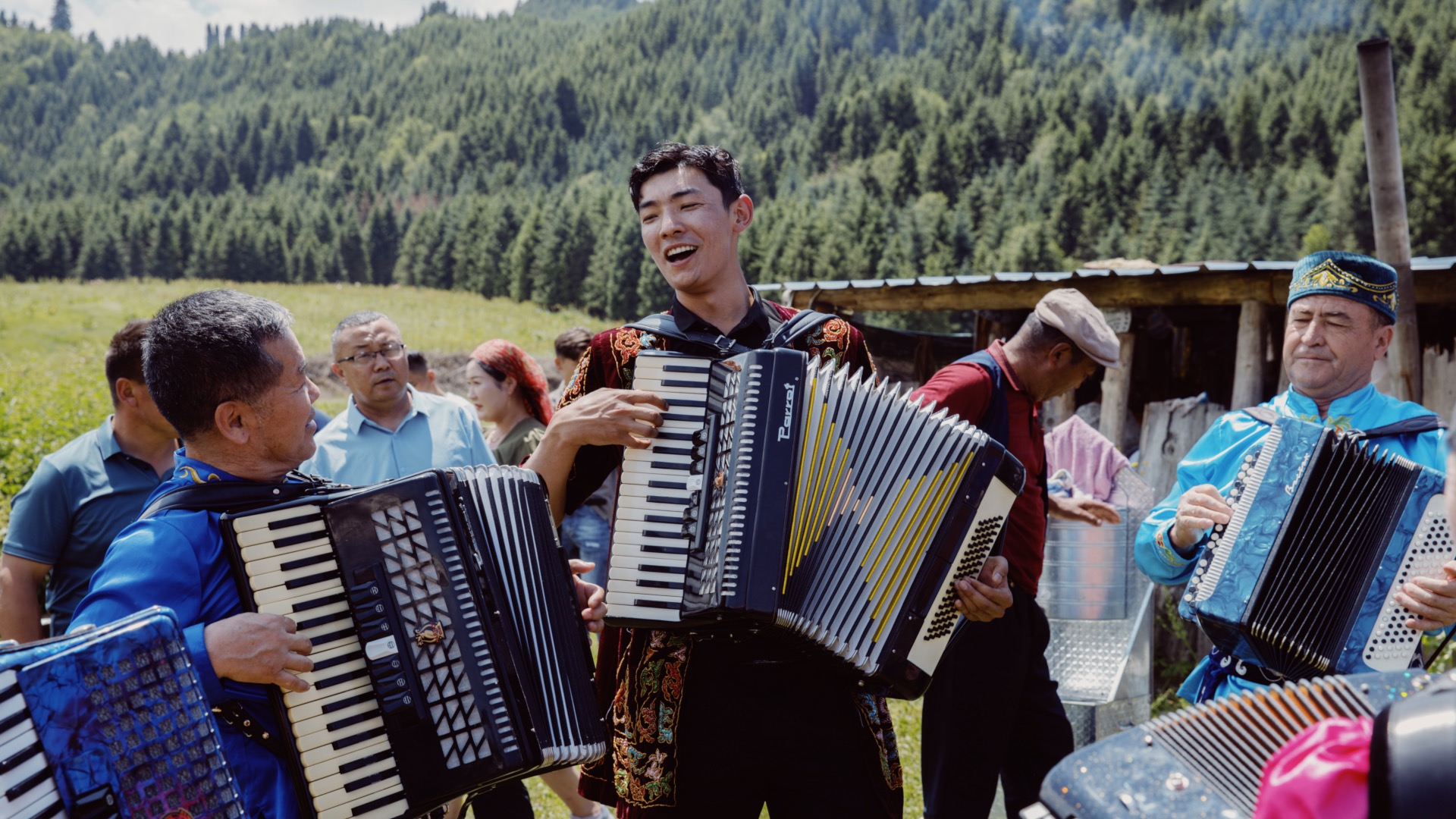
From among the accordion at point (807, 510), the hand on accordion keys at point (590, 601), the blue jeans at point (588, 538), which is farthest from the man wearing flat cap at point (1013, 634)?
the blue jeans at point (588, 538)

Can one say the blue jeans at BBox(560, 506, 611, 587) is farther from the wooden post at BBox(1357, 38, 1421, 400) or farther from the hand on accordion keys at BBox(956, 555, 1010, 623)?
the wooden post at BBox(1357, 38, 1421, 400)

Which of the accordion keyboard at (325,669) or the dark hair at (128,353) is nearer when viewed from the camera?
the accordion keyboard at (325,669)

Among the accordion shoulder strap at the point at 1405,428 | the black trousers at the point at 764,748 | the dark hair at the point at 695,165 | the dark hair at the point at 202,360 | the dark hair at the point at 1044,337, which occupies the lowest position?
the black trousers at the point at 764,748

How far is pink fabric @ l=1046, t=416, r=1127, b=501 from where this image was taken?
20.4 feet

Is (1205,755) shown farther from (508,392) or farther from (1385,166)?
(1385,166)

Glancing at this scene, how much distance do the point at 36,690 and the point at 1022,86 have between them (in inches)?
3547

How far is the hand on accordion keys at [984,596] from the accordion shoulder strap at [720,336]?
2.37ft

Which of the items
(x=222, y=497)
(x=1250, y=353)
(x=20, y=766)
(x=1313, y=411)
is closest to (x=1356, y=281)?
(x=1313, y=411)

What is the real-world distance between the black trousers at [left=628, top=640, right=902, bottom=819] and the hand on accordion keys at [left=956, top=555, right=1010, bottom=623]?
0.37 metres

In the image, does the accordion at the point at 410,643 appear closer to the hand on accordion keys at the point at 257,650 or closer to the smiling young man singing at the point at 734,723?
the hand on accordion keys at the point at 257,650

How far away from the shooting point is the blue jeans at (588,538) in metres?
5.59

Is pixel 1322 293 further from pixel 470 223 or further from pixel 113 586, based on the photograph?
pixel 470 223

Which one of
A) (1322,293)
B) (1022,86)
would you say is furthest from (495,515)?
(1022,86)

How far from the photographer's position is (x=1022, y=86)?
8388 centimetres
